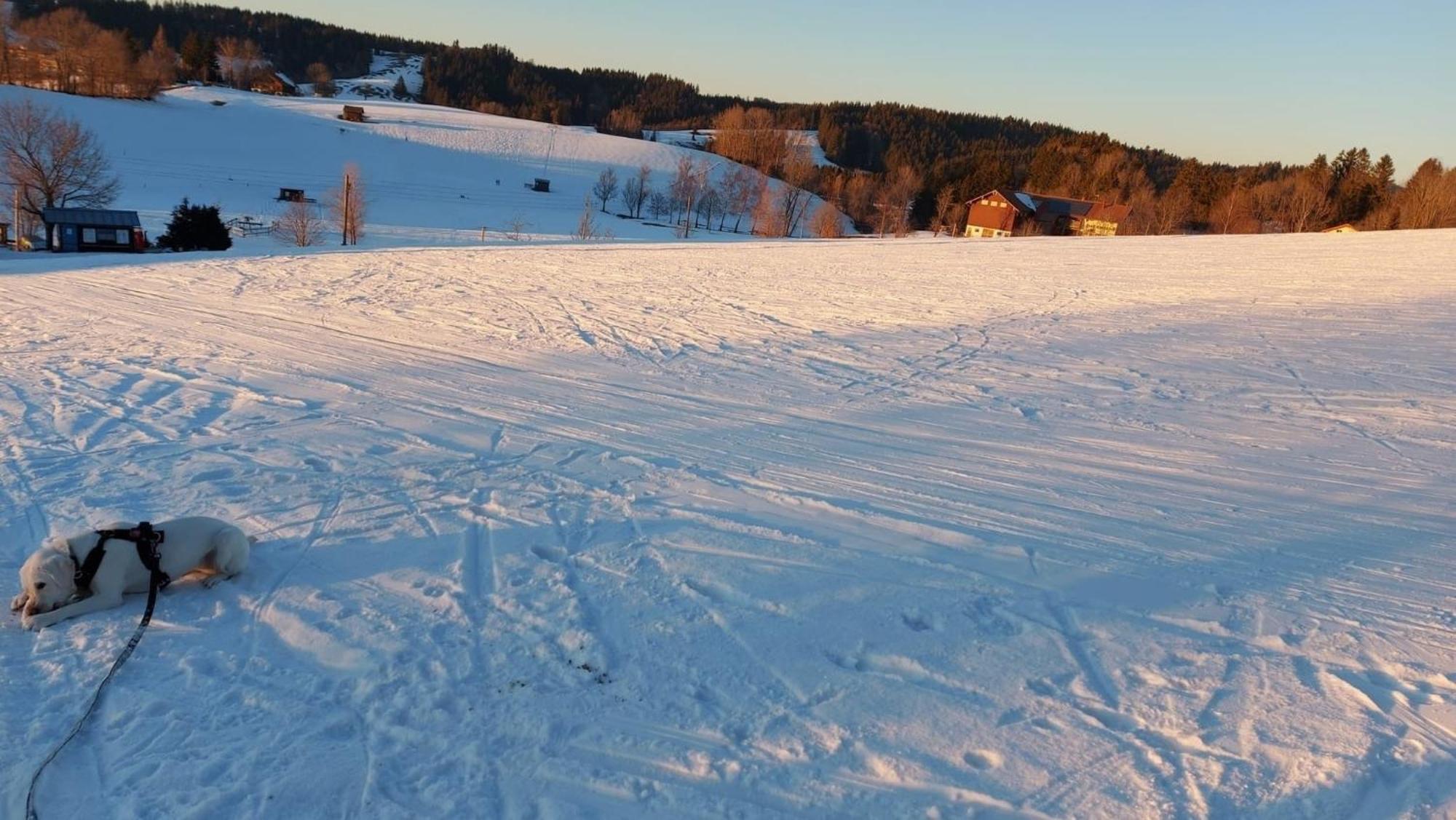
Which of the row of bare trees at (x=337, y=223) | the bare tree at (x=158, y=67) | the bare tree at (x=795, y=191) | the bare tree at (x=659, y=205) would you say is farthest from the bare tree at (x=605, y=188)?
the bare tree at (x=158, y=67)

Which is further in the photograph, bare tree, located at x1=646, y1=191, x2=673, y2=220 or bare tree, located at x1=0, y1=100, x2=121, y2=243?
bare tree, located at x1=646, y1=191, x2=673, y2=220

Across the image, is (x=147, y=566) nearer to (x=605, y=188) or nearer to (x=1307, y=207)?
(x=1307, y=207)

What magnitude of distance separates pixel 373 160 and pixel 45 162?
130ft

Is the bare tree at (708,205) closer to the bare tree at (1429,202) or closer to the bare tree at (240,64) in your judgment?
the bare tree at (1429,202)

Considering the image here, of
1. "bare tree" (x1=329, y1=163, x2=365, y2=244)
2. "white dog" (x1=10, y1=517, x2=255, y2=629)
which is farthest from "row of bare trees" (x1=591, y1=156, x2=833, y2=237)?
"white dog" (x1=10, y1=517, x2=255, y2=629)

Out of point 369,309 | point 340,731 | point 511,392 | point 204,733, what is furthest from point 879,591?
point 369,309

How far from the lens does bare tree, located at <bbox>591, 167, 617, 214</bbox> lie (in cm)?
8138

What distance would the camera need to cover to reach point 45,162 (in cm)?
3988

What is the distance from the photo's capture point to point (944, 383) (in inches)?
395

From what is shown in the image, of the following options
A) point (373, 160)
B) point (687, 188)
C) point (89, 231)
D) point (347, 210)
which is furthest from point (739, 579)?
point (373, 160)

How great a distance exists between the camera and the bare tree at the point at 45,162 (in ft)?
125

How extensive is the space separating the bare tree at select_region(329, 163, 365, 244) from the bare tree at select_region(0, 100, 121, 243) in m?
11.4

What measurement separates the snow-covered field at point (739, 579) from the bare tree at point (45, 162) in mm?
37514

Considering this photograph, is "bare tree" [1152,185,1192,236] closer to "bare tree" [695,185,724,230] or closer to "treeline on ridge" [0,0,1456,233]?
"treeline on ridge" [0,0,1456,233]
